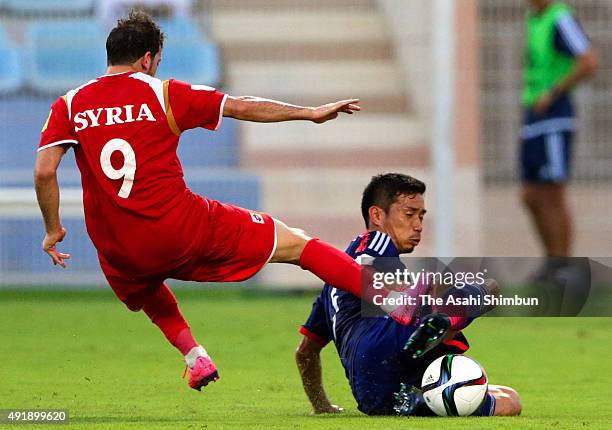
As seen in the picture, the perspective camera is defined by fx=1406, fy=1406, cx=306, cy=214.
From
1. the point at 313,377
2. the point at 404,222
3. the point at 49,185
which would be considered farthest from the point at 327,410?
the point at 49,185

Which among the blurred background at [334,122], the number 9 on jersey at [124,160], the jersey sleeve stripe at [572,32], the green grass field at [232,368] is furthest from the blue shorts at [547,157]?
the number 9 on jersey at [124,160]

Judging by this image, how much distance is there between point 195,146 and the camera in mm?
12766

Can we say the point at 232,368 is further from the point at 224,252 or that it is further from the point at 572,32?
the point at 572,32

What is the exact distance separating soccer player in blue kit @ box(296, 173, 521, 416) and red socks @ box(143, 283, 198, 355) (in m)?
0.53

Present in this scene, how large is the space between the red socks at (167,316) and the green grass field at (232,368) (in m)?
0.30

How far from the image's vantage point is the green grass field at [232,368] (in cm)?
545

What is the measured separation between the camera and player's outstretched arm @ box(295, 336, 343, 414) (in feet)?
19.2

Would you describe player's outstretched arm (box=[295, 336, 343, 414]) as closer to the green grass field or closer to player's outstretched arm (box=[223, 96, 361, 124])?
the green grass field

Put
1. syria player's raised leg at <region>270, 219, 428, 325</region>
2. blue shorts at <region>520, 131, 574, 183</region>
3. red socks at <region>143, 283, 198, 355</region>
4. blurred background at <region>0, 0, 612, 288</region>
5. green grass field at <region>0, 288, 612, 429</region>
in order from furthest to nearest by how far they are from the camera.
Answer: blurred background at <region>0, 0, 612, 288</region>
blue shorts at <region>520, 131, 574, 183</region>
red socks at <region>143, 283, 198, 355</region>
syria player's raised leg at <region>270, 219, 428, 325</region>
green grass field at <region>0, 288, 612, 429</region>

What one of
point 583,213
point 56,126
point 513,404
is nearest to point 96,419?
point 56,126

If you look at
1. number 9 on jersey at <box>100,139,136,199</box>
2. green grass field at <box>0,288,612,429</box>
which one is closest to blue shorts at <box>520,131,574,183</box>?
green grass field at <box>0,288,612,429</box>

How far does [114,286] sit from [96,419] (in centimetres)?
85

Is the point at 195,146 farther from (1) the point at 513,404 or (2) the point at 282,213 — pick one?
(1) the point at 513,404

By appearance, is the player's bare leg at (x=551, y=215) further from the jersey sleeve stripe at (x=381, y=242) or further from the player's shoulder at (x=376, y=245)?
the jersey sleeve stripe at (x=381, y=242)
